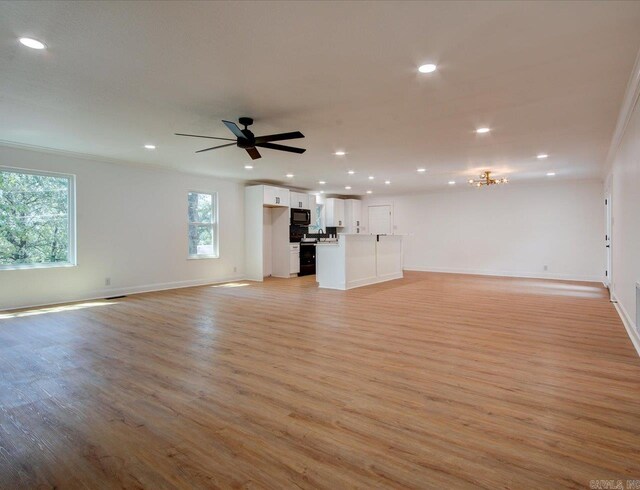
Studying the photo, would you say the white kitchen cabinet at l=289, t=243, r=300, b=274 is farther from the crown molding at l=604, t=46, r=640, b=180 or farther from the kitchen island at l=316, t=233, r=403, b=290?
the crown molding at l=604, t=46, r=640, b=180

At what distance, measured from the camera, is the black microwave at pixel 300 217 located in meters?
9.72

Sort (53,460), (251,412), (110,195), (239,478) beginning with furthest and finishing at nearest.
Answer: (110,195)
(251,412)
(53,460)
(239,478)

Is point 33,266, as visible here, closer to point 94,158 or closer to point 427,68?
point 94,158

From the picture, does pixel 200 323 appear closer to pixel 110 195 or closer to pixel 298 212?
pixel 110 195

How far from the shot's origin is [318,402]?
7.93ft

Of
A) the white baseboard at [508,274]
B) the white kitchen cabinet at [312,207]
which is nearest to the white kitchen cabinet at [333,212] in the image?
the white kitchen cabinet at [312,207]

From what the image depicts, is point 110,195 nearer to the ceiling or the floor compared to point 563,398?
nearer to the ceiling

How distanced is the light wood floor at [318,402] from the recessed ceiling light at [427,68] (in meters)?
2.49

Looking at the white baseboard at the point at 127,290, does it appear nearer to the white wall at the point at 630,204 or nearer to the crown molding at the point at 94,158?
the crown molding at the point at 94,158

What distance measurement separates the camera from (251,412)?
228cm

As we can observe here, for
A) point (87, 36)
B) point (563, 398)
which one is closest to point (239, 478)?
point (563, 398)

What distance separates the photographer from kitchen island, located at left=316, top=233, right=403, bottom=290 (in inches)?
286

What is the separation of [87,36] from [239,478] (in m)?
2.92

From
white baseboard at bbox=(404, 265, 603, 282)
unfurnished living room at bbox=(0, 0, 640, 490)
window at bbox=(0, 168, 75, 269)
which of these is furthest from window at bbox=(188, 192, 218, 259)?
white baseboard at bbox=(404, 265, 603, 282)
